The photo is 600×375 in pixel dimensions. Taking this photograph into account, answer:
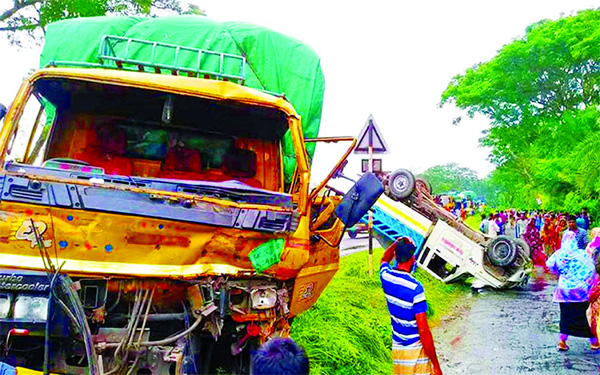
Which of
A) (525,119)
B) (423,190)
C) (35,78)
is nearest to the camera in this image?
(35,78)

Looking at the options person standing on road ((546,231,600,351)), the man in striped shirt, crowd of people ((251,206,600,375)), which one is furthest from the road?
A: the man in striped shirt

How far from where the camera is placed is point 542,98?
25953 millimetres

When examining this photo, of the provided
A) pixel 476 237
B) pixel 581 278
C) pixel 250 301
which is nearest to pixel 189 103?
pixel 250 301

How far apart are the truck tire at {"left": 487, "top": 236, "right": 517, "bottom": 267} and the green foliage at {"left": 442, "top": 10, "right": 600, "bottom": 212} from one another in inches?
324

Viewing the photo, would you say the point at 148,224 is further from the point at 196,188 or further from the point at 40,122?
the point at 40,122

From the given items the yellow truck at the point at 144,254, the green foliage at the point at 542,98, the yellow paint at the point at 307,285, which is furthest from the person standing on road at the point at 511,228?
the yellow truck at the point at 144,254

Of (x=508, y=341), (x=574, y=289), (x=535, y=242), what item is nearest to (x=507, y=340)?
(x=508, y=341)

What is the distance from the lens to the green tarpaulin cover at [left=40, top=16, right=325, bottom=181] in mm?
5777

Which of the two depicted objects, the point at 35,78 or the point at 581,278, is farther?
the point at 581,278

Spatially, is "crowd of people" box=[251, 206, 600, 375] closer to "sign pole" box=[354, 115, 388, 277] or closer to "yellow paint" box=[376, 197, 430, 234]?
"yellow paint" box=[376, 197, 430, 234]

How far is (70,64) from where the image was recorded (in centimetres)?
469

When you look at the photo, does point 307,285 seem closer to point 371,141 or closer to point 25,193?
point 25,193

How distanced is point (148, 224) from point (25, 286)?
0.78 meters

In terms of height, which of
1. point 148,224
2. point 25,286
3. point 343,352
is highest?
point 148,224
